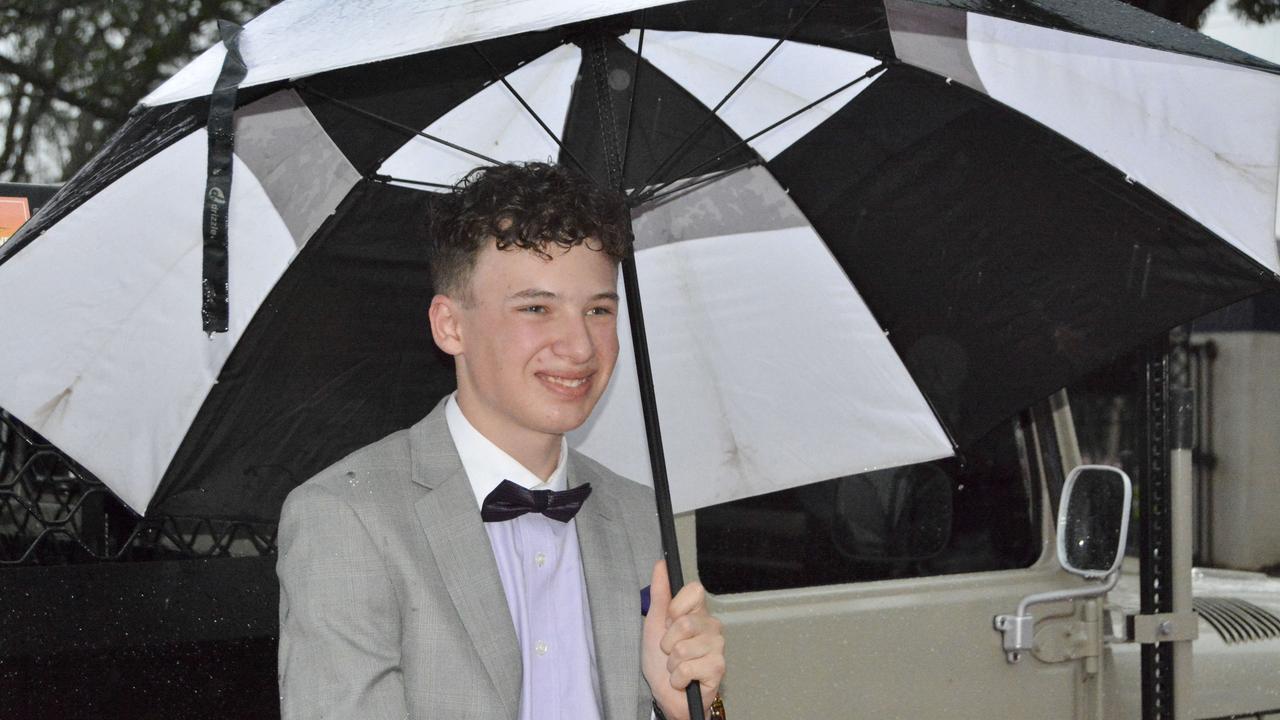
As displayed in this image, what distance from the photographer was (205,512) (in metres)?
2.21

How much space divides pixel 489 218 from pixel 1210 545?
3310mm

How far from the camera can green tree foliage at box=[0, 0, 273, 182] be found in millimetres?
7895

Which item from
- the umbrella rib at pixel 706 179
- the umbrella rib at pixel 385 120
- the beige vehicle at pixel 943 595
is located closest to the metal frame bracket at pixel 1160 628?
the beige vehicle at pixel 943 595

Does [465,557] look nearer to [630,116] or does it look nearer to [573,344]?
[573,344]

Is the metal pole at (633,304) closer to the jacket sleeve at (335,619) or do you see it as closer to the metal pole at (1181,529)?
the jacket sleeve at (335,619)

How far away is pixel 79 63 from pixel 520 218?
7079mm

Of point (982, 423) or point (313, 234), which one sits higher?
point (313, 234)

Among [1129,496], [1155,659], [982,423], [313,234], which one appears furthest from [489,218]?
[1155,659]

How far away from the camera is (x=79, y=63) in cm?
808

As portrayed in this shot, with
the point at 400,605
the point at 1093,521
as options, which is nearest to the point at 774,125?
the point at 400,605

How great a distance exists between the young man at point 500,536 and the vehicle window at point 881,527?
0.98 metres

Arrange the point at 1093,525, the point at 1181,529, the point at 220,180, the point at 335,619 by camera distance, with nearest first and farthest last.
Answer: the point at 335,619, the point at 220,180, the point at 1093,525, the point at 1181,529

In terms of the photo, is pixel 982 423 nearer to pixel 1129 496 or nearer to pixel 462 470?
pixel 1129 496

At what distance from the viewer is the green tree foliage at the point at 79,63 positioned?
7895mm
